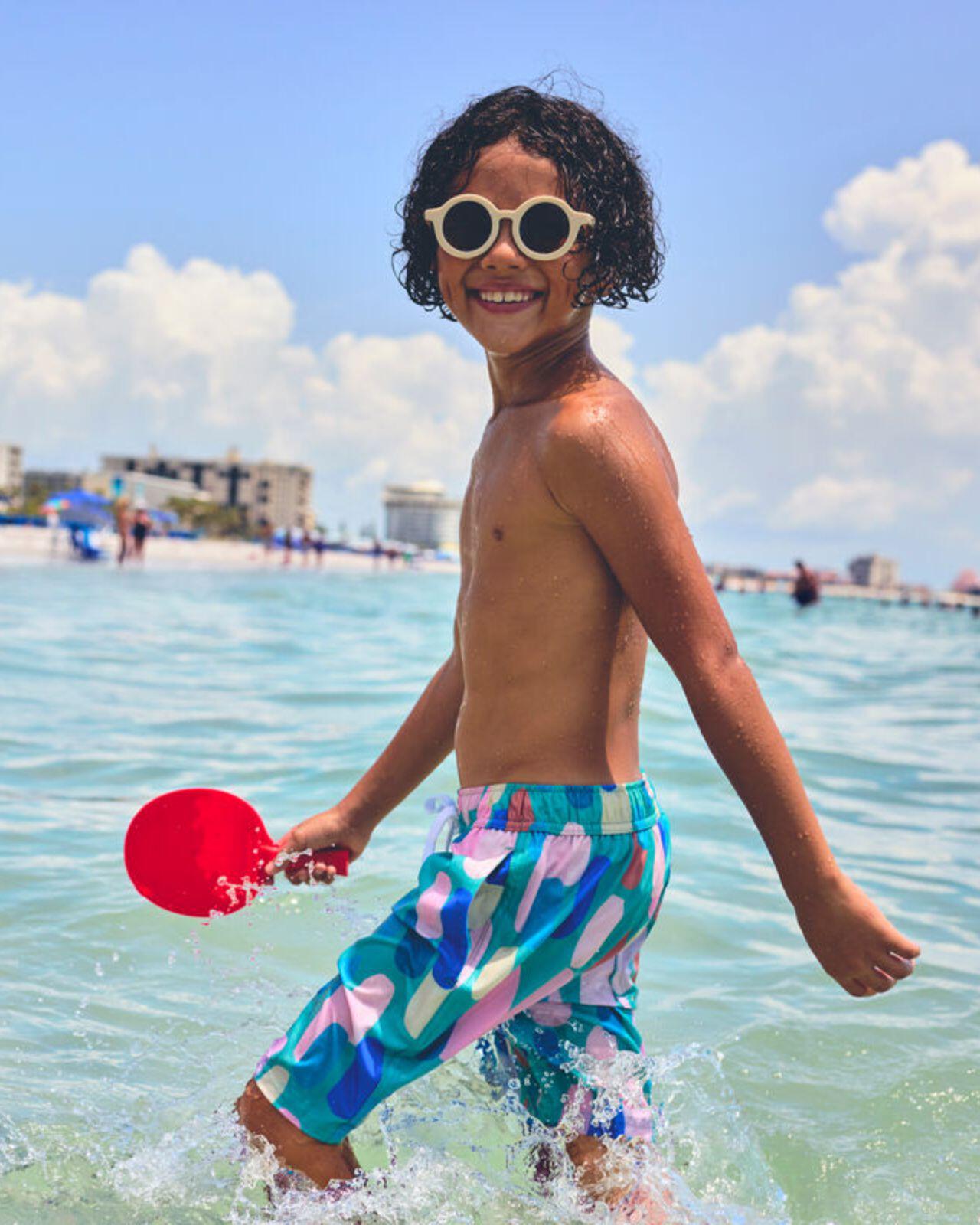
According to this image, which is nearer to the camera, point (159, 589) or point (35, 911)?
point (35, 911)

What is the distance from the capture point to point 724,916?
4.32 metres

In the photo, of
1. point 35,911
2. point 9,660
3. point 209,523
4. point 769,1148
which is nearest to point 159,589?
point 9,660

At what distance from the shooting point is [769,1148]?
274cm

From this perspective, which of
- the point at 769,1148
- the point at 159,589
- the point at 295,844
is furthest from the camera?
the point at 159,589

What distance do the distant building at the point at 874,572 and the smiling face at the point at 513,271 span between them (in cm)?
19554

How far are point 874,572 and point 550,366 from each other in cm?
19880

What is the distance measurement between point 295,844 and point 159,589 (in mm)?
21132

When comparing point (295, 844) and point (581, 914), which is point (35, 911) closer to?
point (295, 844)

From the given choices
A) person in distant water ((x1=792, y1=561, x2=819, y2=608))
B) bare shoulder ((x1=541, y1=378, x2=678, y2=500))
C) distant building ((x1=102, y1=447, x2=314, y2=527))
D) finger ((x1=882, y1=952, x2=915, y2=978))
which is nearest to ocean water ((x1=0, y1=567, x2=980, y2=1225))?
finger ((x1=882, y1=952, x2=915, y2=978))

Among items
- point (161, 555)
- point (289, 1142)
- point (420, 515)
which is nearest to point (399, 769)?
point (289, 1142)

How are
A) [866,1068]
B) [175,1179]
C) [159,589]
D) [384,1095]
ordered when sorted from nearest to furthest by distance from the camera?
[384,1095]
[175,1179]
[866,1068]
[159,589]

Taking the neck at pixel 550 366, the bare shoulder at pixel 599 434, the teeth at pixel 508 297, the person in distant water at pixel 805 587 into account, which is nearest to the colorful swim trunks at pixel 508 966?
the bare shoulder at pixel 599 434

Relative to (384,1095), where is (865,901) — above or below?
above

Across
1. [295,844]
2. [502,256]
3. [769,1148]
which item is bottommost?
[769,1148]
